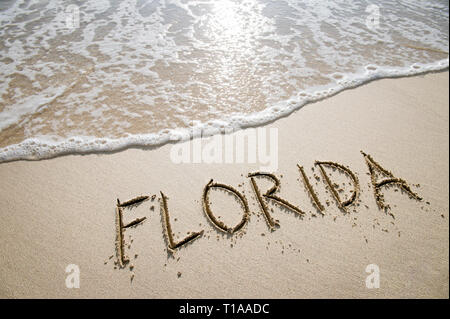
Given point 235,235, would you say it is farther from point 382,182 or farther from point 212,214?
point 382,182

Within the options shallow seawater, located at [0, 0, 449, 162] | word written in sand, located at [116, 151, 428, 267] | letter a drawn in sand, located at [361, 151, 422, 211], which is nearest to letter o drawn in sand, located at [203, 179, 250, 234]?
word written in sand, located at [116, 151, 428, 267]

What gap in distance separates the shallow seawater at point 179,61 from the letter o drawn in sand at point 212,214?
0.61 m

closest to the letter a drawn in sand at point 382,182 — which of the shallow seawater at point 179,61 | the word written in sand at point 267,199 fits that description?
the word written in sand at point 267,199

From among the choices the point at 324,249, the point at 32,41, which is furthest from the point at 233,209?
the point at 32,41

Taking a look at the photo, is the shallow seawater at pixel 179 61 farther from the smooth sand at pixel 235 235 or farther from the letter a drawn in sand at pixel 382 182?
the letter a drawn in sand at pixel 382 182

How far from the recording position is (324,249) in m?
1.57

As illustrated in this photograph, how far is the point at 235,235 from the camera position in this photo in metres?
1.64

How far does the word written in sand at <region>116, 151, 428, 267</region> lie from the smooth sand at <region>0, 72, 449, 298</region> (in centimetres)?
4

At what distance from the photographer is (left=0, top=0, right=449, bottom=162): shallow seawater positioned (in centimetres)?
236

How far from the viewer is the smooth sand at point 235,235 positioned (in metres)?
1.45

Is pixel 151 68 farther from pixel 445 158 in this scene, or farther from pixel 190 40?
pixel 445 158

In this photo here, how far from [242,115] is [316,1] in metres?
3.40

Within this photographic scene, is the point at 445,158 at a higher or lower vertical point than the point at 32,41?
lower

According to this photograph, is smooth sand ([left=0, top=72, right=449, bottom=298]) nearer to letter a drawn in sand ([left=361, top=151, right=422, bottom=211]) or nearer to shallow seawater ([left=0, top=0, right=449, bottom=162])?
letter a drawn in sand ([left=361, top=151, right=422, bottom=211])
